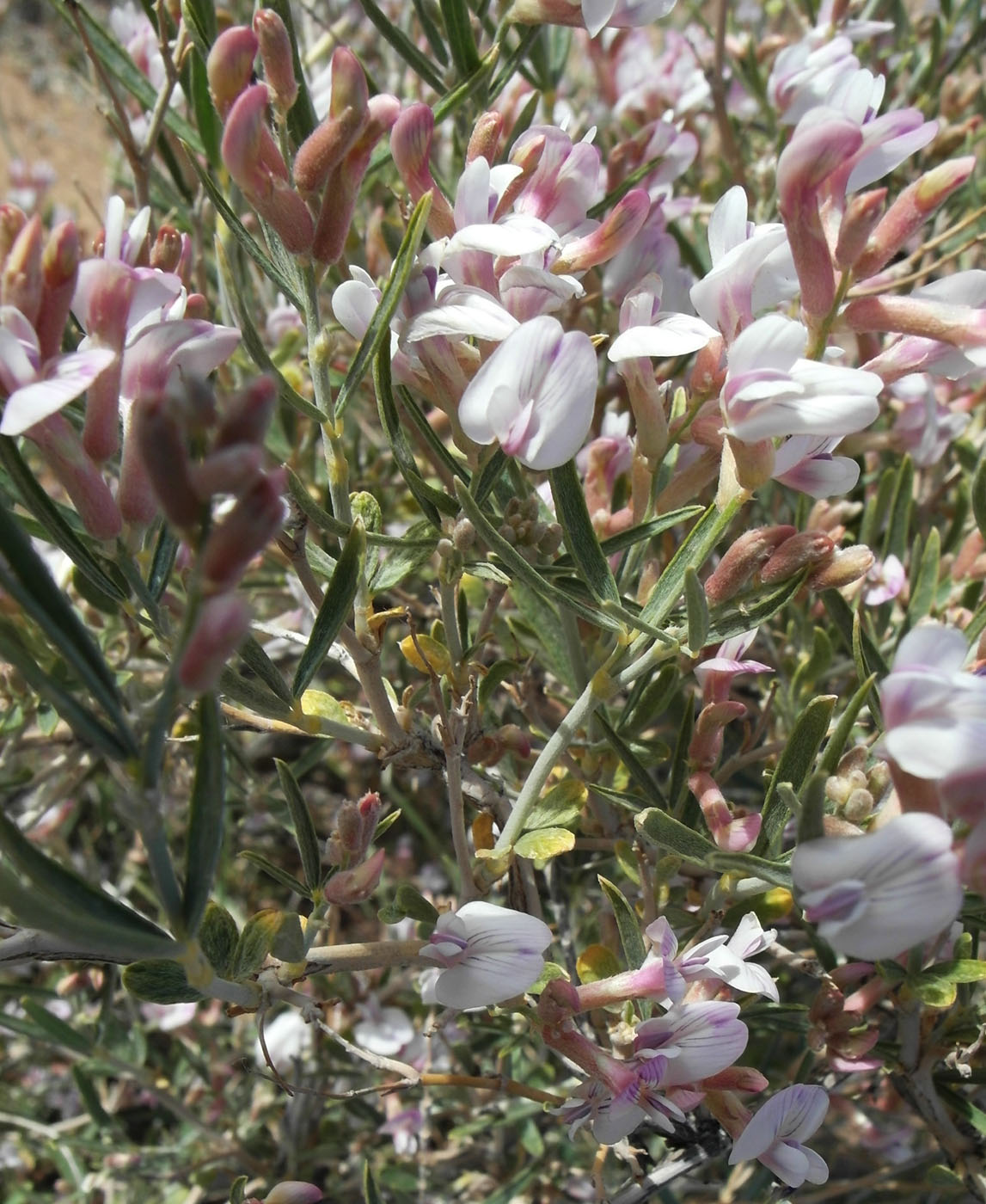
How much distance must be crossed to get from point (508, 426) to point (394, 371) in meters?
0.15

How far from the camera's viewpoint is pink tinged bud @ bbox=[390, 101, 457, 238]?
26.3 inches

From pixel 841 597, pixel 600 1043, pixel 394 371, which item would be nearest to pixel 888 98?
pixel 841 597

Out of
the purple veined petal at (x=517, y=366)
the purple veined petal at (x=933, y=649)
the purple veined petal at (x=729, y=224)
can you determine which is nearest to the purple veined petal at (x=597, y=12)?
the purple veined petal at (x=729, y=224)

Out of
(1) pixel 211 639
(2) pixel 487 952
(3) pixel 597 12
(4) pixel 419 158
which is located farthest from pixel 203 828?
(3) pixel 597 12

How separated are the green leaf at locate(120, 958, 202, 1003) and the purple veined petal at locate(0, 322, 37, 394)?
0.33 m

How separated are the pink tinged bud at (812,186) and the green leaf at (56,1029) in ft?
3.33

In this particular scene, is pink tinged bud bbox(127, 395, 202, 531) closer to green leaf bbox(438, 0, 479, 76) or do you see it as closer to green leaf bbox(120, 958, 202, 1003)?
green leaf bbox(120, 958, 202, 1003)

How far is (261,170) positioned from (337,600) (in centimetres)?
27

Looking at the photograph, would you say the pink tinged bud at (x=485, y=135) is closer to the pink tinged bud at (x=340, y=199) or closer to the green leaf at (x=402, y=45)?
the pink tinged bud at (x=340, y=199)

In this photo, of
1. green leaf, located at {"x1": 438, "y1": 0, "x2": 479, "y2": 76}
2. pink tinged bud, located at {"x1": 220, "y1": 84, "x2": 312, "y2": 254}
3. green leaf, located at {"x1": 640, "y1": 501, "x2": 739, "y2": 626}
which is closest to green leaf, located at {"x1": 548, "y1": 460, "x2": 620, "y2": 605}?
green leaf, located at {"x1": 640, "y1": 501, "x2": 739, "y2": 626}

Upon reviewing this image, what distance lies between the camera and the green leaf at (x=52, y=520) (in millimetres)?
543

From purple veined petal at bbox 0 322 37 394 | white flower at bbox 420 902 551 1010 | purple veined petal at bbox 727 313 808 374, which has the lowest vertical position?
white flower at bbox 420 902 551 1010

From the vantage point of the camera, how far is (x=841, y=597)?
0.86 m

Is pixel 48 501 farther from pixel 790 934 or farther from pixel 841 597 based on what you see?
pixel 790 934
